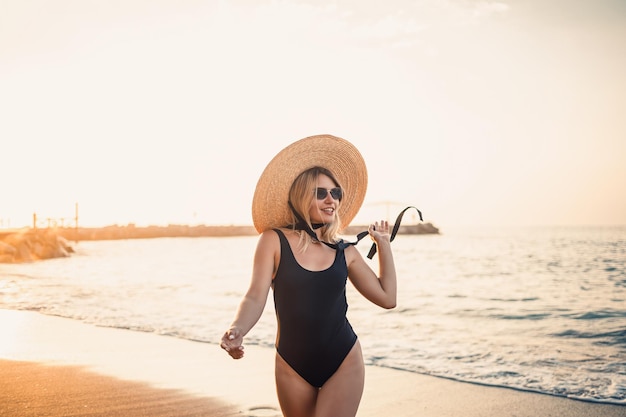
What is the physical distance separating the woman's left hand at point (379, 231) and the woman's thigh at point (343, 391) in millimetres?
634

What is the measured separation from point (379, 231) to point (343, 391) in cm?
89

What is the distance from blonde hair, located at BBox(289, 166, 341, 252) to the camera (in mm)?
3012

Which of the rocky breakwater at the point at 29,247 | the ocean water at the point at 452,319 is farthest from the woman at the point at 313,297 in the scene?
the rocky breakwater at the point at 29,247

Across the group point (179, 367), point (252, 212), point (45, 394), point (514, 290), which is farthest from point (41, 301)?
point (514, 290)

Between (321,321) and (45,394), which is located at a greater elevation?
(321,321)

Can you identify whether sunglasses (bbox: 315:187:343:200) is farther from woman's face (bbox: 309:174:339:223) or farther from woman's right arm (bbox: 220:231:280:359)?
woman's right arm (bbox: 220:231:280:359)

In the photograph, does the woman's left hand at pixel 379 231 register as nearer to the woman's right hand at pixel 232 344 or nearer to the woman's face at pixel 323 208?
the woman's face at pixel 323 208

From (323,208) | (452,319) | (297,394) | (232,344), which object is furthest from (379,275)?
(452,319)

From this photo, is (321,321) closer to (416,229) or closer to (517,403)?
(517,403)

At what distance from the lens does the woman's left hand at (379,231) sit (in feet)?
10.3

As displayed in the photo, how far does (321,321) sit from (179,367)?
5.27 meters

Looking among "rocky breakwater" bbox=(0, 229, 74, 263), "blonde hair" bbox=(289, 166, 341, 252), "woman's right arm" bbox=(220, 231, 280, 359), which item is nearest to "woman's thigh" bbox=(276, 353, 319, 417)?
"woman's right arm" bbox=(220, 231, 280, 359)

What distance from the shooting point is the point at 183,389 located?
633cm

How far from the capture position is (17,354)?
7.80m
